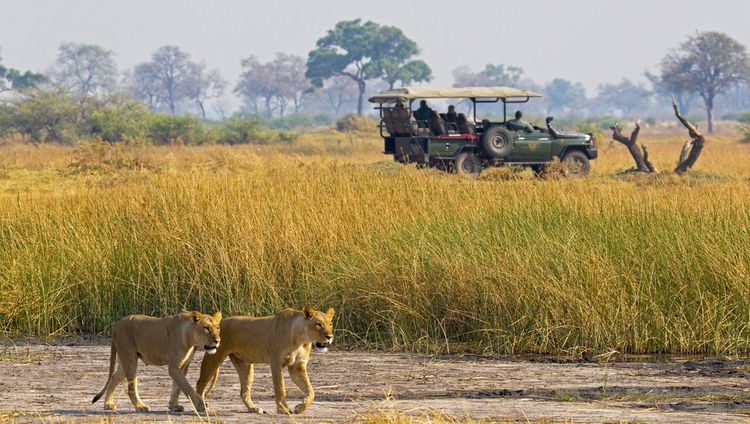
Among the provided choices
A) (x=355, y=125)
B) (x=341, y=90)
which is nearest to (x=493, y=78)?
(x=341, y=90)

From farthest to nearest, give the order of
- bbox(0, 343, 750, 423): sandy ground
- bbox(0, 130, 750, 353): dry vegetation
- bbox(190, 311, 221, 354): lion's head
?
1. bbox(0, 130, 750, 353): dry vegetation
2. bbox(0, 343, 750, 423): sandy ground
3. bbox(190, 311, 221, 354): lion's head

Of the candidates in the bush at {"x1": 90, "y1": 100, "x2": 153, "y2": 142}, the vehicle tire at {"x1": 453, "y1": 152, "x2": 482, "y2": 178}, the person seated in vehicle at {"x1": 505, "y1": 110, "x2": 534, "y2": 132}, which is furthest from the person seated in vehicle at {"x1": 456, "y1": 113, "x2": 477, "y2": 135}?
the bush at {"x1": 90, "y1": 100, "x2": 153, "y2": 142}

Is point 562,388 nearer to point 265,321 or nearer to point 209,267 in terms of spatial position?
point 265,321

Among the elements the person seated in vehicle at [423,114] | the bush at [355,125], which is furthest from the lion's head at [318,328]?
the bush at [355,125]

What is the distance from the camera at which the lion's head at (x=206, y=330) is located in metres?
7.41

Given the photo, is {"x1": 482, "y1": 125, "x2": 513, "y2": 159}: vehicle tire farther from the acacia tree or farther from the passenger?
the acacia tree

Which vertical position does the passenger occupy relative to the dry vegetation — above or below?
above

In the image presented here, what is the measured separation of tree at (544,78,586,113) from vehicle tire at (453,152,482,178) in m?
143

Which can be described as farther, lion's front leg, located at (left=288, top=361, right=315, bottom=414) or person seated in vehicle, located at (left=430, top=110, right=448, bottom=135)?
person seated in vehicle, located at (left=430, top=110, right=448, bottom=135)

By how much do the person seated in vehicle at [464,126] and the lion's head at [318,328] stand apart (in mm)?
19256

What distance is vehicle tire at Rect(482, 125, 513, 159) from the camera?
2612cm

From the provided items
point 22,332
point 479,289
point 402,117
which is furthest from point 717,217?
point 402,117

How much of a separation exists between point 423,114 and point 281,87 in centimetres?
10849

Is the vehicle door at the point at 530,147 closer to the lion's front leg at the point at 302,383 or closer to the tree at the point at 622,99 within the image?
the lion's front leg at the point at 302,383
